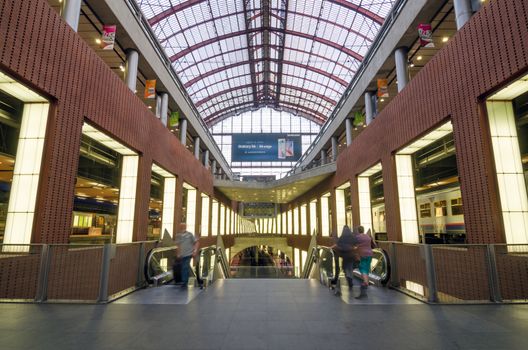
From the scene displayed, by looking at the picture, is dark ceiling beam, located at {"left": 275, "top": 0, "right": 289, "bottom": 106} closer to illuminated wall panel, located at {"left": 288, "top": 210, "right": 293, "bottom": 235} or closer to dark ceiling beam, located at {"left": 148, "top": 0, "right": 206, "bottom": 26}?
dark ceiling beam, located at {"left": 148, "top": 0, "right": 206, "bottom": 26}

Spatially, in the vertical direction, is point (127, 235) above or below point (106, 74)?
below

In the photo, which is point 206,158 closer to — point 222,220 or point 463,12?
point 222,220

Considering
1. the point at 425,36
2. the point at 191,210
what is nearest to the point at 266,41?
the point at 191,210

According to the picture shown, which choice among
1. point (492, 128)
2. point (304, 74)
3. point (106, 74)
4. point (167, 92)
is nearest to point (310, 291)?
point (492, 128)

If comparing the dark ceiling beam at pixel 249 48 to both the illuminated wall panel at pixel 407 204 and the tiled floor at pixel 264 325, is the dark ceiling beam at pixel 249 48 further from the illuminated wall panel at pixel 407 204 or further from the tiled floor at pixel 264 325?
the tiled floor at pixel 264 325

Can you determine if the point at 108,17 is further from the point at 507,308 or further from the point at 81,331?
the point at 507,308

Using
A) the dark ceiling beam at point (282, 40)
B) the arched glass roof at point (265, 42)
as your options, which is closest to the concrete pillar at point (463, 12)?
the arched glass roof at point (265, 42)

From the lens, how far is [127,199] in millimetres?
11227

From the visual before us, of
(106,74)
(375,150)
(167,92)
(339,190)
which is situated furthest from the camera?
(339,190)

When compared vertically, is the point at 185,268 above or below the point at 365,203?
below

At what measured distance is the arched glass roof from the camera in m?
21.0

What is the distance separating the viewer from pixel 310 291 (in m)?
7.22

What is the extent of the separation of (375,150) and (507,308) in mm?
8445

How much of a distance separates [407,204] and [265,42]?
2298cm
